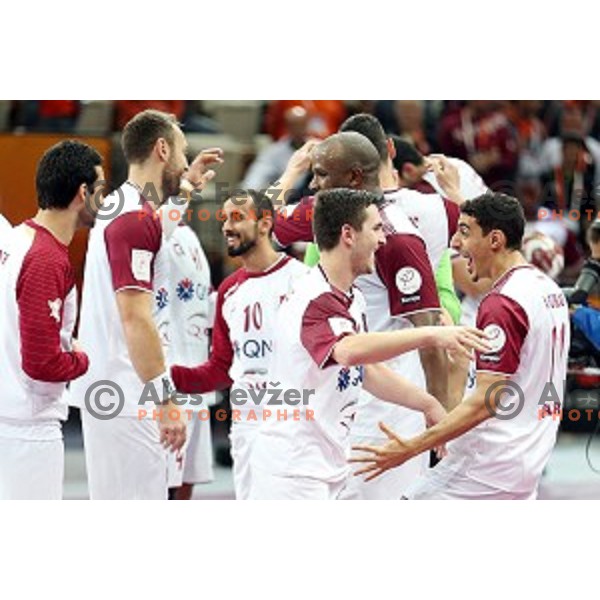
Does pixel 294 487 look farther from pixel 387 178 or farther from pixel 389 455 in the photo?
pixel 387 178

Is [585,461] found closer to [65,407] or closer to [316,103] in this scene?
[316,103]

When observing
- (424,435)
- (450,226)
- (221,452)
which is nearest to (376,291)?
(450,226)

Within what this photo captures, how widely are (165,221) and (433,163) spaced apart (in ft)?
5.22

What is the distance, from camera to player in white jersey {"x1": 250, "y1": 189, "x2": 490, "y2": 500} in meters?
6.96

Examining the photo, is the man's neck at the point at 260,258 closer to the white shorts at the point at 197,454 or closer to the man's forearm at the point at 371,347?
the white shorts at the point at 197,454

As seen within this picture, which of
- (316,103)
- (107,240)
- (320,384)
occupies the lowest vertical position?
(320,384)

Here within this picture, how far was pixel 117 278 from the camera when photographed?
788cm

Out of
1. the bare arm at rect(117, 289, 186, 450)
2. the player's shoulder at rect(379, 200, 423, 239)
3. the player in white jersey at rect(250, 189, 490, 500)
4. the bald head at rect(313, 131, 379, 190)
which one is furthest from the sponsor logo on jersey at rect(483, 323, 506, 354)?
the bare arm at rect(117, 289, 186, 450)

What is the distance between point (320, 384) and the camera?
707 centimetres

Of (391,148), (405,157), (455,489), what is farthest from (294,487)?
(405,157)

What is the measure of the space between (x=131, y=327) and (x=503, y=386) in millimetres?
1784

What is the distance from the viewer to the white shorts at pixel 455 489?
7.30 metres

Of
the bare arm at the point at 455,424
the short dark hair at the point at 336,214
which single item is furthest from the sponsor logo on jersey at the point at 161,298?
the bare arm at the point at 455,424

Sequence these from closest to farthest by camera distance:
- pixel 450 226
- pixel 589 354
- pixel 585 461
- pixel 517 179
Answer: pixel 450 226 < pixel 589 354 < pixel 585 461 < pixel 517 179
